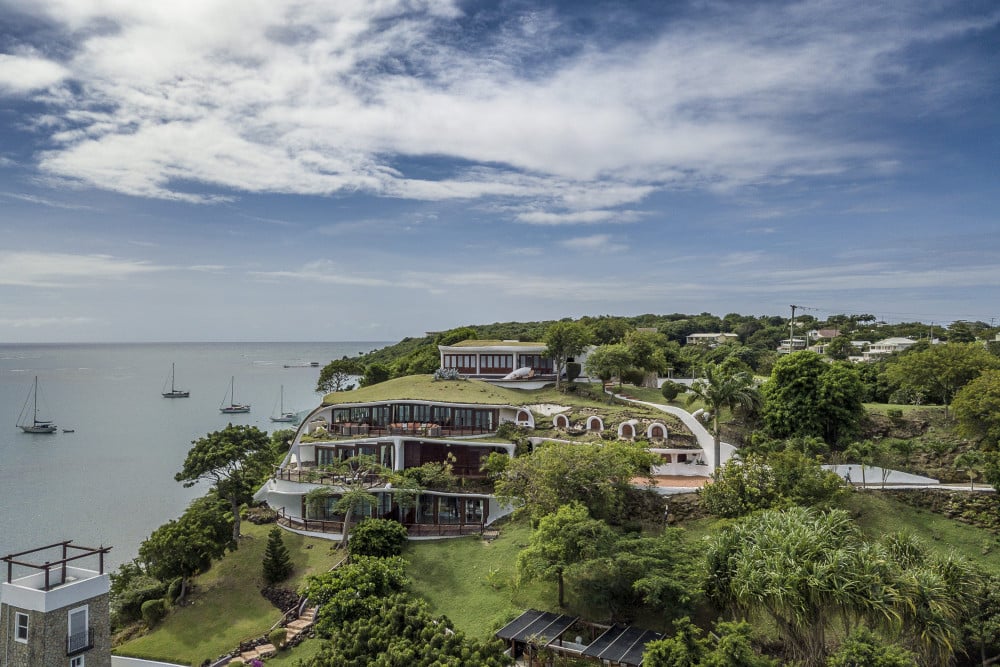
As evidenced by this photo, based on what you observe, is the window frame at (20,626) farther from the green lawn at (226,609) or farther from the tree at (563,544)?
the tree at (563,544)

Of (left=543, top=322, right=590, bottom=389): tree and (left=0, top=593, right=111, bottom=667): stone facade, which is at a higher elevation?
(left=543, top=322, right=590, bottom=389): tree

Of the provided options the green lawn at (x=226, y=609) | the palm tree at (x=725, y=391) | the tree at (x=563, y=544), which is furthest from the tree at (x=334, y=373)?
the tree at (x=563, y=544)

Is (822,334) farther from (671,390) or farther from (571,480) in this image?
(571,480)

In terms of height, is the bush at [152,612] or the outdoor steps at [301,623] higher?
the outdoor steps at [301,623]

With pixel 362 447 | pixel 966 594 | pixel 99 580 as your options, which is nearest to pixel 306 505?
pixel 362 447

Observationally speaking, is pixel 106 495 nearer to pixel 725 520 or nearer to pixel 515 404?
pixel 515 404

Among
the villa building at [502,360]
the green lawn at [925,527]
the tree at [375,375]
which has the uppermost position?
the villa building at [502,360]

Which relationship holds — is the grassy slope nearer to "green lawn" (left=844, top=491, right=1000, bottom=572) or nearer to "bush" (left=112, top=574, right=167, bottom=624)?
"bush" (left=112, top=574, right=167, bottom=624)

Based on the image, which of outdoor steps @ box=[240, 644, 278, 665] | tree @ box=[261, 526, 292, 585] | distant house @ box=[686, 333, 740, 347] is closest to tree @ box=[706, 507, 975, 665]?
outdoor steps @ box=[240, 644, 278, 665]
